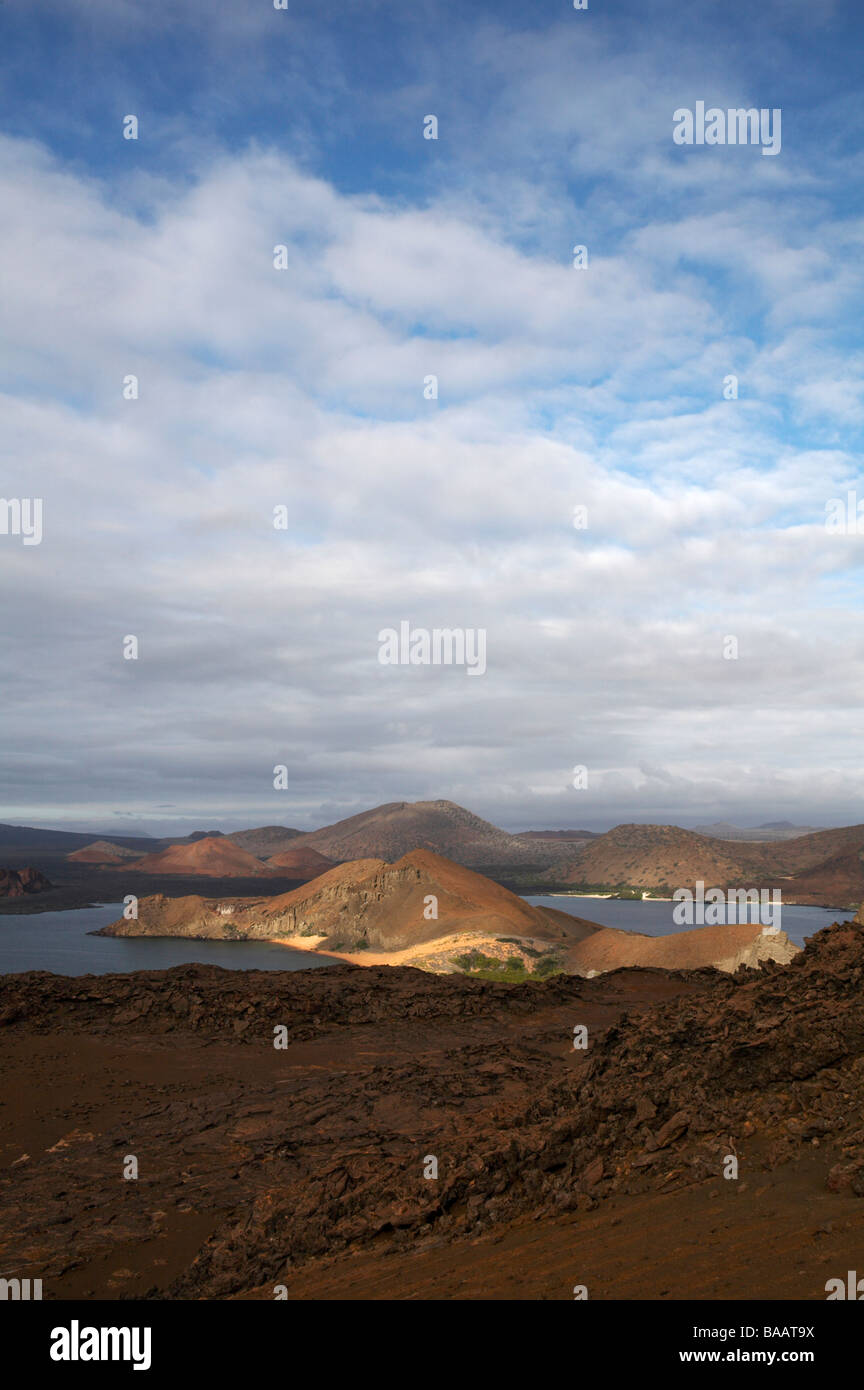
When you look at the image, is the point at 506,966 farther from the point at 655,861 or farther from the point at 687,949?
the point at 655,861

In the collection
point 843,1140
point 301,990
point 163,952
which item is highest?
point 843,1140

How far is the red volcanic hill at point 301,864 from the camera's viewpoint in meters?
138

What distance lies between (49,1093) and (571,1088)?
31.2ft

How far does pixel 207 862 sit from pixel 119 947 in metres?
85.5

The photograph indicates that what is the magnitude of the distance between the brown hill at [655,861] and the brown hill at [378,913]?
81.8m

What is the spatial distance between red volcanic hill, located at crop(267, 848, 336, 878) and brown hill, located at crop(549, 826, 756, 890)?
43.5 meters

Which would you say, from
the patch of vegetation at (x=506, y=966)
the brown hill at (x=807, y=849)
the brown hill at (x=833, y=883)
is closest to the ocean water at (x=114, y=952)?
the patch of vegetation at (x=506, y=966)

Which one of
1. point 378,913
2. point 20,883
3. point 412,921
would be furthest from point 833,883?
point 20,883

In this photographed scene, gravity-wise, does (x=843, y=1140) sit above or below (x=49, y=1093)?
above

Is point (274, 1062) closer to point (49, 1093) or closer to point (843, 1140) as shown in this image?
point (49, 1093)

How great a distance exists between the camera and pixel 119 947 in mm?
60688

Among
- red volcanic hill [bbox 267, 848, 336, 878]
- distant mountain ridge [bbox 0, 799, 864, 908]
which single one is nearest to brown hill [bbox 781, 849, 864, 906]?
distant mountain ridge [bbox 0, 799, 864, 908]
